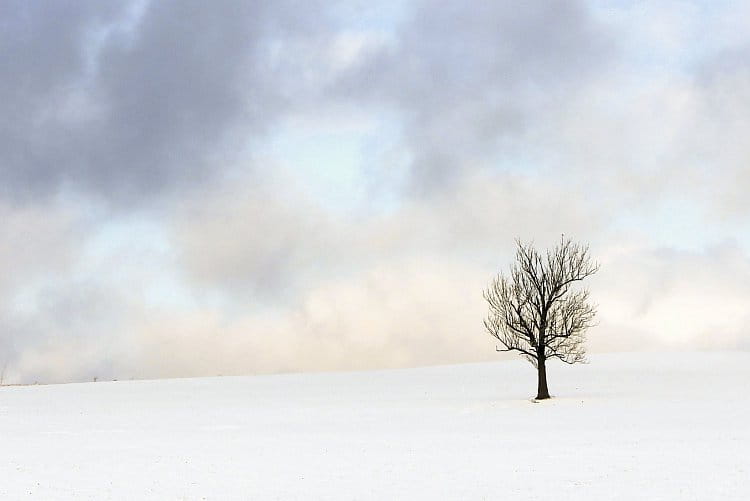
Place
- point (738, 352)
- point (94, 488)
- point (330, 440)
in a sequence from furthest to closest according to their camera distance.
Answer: point (738, 352) < point (330, 440) < point (94, 488)

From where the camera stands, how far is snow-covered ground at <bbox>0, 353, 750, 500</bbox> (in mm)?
24078

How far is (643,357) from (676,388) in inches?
919

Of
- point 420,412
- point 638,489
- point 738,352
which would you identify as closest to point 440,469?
point 638,489

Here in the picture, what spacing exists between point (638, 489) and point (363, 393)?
39635 mm

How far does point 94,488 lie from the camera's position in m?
24.9

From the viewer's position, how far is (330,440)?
34.8 meters

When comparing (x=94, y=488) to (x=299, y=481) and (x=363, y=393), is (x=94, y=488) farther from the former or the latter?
(x=363, y=393)

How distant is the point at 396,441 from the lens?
112ft

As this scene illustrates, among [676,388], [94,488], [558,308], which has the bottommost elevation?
[94,488]

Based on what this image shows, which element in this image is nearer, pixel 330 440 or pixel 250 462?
pixel 250 462

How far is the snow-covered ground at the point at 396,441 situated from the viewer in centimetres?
2408

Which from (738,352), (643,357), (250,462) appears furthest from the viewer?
(738,352)

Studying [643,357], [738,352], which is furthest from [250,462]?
[738,352]

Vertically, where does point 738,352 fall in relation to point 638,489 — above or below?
above
